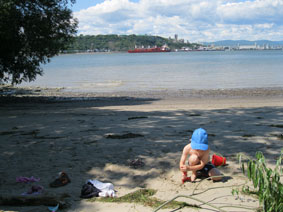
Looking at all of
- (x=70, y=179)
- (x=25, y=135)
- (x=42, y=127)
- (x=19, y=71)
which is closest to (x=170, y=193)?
(x=70, y=179)

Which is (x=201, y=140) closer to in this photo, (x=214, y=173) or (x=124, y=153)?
(x=214, y=173)

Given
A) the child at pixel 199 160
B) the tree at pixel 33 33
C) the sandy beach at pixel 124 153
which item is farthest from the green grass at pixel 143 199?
the tree at pixel 33 33

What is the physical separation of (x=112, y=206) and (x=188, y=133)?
12.4 feet

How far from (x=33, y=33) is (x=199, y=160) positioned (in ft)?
39.7

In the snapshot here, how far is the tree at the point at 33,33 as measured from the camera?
1407 cm

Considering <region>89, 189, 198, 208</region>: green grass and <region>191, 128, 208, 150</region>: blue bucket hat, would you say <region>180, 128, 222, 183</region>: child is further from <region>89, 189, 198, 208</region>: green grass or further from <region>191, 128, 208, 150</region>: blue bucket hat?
<region>89, 189, 198, 208</region>: green grass

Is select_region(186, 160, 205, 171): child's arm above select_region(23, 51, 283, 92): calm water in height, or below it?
above

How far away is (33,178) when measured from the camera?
4.80 meters

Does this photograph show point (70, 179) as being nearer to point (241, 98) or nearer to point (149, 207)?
point (149, 207)

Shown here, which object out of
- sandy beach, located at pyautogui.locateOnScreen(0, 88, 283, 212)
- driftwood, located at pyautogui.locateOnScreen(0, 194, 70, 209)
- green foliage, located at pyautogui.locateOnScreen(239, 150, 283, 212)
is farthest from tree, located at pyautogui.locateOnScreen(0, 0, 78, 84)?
green foliage, located at pyautogui.locateOnScreen(239, 150, 283, 212)

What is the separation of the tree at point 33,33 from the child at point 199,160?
10828 millimetres

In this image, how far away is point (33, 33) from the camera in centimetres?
1451

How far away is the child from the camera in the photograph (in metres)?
4.52

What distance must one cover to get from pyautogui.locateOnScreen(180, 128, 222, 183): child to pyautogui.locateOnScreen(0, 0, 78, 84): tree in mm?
10828
